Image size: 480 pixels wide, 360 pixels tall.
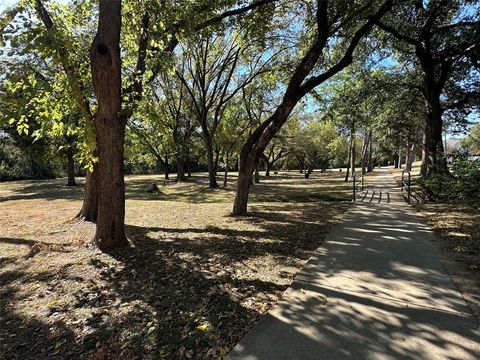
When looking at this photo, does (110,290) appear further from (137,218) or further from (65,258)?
(137,218)

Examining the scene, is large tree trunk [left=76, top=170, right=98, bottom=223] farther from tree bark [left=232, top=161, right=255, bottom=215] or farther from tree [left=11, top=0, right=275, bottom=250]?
tree bark [left=232, top=161, right=255, bottom=215]

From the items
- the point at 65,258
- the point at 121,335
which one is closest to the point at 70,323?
the point at 121,335

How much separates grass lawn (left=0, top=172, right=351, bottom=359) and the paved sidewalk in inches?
12.3

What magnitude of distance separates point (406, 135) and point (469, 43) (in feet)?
33.9

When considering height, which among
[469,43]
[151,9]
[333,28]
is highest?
[469,43]

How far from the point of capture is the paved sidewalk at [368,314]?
2754 mm

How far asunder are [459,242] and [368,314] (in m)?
3.91

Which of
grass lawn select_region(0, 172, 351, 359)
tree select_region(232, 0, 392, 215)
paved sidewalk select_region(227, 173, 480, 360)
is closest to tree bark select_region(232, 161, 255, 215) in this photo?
tree select_region(232, 0, 392, 215)

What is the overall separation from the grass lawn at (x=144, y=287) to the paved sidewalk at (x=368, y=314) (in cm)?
31

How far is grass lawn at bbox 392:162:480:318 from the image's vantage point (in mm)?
4066

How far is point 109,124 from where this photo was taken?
523cm

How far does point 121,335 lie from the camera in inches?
123

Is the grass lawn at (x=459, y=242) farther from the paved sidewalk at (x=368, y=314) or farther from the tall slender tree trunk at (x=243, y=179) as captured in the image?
the tall slender tree trunk at (x=243, y=179)

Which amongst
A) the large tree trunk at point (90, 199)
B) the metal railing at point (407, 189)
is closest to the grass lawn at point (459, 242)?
the metal railing at point (407, 189)
